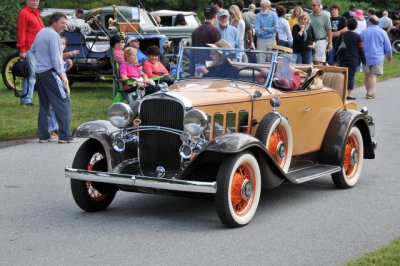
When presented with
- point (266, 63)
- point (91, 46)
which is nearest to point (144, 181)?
point (266, 63)

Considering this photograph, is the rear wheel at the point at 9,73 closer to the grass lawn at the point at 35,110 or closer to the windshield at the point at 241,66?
the grass lawn at the point at 35,110

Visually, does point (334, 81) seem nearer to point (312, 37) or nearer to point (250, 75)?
point (250, 75)

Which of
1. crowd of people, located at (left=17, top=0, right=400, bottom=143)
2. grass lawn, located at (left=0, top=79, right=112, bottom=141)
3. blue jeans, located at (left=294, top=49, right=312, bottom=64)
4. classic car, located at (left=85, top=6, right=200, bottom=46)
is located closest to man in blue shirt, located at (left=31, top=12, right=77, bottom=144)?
crowd of people, located at (left=17, top=0, right=400, bottom=143)

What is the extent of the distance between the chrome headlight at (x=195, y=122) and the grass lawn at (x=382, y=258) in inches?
72.7

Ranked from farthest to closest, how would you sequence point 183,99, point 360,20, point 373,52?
point 360,20 → point 373,52 → point 183,99

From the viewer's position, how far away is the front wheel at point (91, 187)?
24.8 feet

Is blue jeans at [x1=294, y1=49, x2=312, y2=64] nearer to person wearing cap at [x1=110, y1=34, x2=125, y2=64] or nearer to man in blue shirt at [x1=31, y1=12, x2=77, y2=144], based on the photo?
person wearing cap at [x1=110, y1=34, x2=125, y2=64]

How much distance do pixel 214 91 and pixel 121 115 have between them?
2.95 feet

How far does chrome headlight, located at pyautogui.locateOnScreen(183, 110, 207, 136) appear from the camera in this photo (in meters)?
7.07

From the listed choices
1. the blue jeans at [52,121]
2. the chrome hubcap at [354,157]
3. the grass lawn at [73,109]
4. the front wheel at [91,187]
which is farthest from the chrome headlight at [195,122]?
the grass lawn at [73,109]

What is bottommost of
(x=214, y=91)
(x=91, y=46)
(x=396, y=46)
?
(x=396, y=46)

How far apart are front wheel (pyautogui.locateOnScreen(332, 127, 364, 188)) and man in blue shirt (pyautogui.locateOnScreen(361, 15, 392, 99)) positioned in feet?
28.9

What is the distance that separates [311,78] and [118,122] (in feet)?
7.39

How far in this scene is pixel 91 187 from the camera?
25.4 feet
